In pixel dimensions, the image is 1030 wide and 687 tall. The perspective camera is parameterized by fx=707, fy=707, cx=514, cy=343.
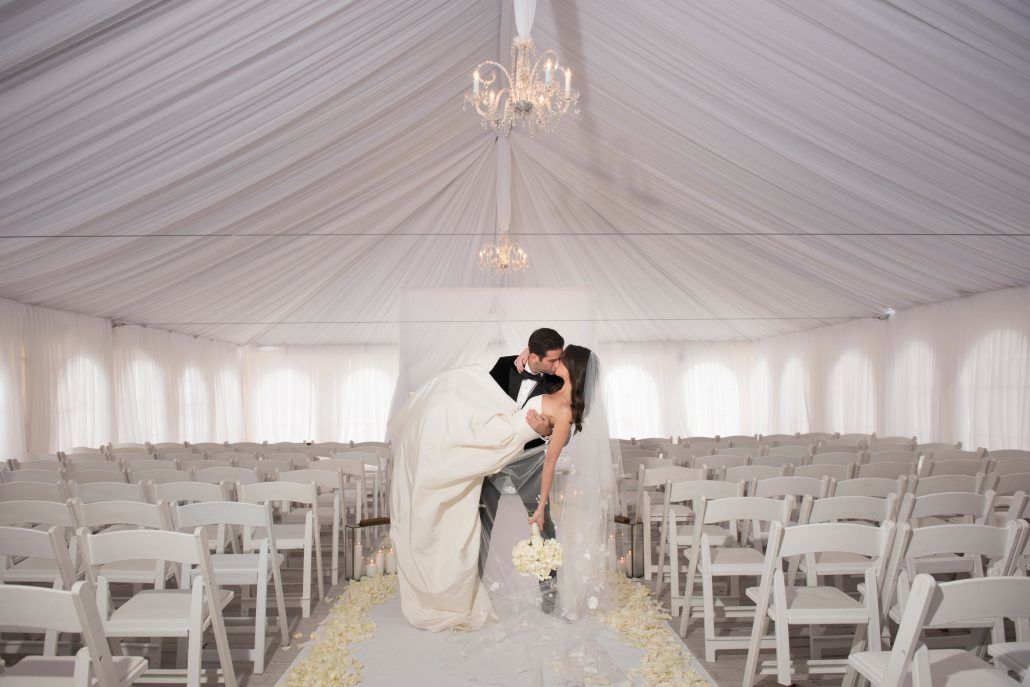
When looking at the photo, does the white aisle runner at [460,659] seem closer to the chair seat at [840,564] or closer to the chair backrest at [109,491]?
the chair seat at [840,564]

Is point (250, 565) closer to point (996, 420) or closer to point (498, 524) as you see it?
point (498, 524)

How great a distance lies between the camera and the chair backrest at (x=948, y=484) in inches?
199

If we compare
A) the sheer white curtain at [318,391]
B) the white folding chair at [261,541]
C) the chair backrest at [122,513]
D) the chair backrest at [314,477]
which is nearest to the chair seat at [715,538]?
the chair backrest at [314,477]

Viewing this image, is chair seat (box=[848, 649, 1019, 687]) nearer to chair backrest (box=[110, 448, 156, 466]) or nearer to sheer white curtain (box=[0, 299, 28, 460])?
chair backrest (box=[110, 448, 156, 466])

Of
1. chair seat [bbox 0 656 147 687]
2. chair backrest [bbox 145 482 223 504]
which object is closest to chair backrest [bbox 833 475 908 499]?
chair backrest [bbox 145 482 223 504]

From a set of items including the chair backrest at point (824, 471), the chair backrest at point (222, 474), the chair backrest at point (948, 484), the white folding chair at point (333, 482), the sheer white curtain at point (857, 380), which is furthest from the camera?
the sheer white curtain at point (857, 380)

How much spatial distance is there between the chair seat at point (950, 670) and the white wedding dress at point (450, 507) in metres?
2.27

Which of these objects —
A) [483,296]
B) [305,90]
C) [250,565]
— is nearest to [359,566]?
[250,565]

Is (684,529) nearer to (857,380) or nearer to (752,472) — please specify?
(752,472)

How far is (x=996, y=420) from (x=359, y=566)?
31.8 ft

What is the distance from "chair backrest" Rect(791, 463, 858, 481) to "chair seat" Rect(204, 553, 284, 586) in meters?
3.97

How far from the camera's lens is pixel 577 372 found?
4.45 m

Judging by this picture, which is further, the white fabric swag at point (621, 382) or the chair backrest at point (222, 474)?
the white fabric swag at point (621, 382)

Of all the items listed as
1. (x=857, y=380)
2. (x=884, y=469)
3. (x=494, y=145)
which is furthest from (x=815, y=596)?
(x=857, y=380)
